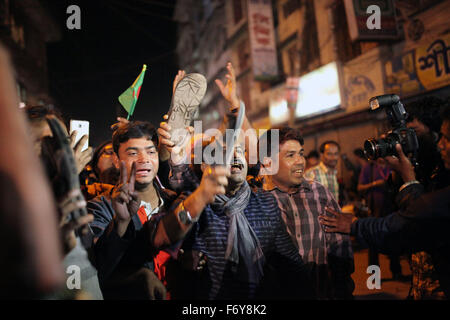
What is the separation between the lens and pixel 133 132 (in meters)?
2.22

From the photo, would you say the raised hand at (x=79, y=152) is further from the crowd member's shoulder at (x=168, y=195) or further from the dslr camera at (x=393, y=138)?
the dslr camera at (x=393, y=138)

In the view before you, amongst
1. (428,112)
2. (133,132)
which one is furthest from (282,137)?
(428,112)

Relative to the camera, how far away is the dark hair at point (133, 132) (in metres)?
2.21

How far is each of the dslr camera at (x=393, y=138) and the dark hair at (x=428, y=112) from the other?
1137 millimetres

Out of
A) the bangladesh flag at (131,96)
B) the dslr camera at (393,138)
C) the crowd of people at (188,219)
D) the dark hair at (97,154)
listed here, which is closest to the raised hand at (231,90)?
the crowd of people at (188,219)

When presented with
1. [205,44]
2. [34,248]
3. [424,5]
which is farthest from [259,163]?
[205,44]

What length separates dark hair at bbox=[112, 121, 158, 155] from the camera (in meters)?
2.21

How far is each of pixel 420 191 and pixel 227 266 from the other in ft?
4.15

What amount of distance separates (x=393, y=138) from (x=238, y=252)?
1235mm

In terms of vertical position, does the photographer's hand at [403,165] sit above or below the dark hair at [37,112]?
below

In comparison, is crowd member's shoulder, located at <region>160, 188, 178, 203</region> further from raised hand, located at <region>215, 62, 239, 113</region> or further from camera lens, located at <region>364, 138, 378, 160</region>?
camera lens, located at <region>364, 138, 378, 160</region>

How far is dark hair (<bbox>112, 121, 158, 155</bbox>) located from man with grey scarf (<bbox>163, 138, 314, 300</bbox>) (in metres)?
0.43

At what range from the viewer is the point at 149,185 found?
2.25 metres

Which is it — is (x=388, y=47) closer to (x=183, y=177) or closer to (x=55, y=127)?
(x=183, y=177)
